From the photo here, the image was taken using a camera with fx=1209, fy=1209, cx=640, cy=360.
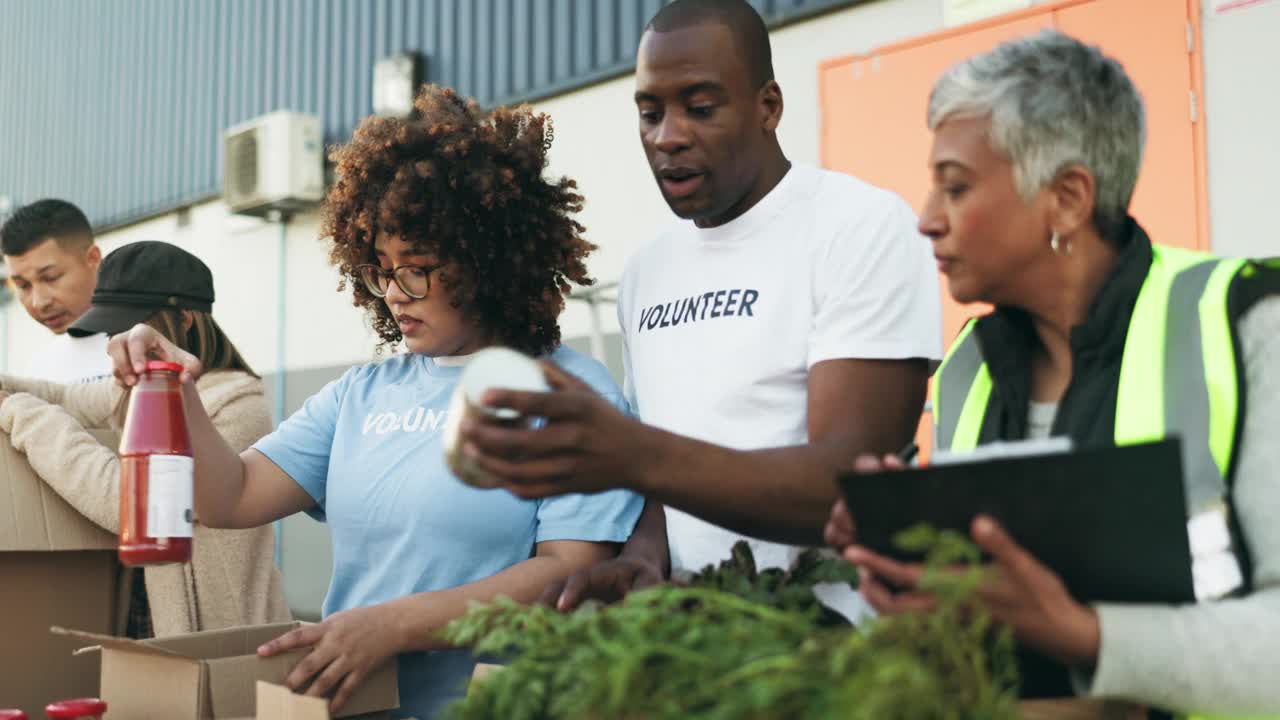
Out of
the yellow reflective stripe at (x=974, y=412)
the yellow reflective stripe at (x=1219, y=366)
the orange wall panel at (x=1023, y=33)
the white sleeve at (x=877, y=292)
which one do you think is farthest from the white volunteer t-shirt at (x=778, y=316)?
the orange wall panel at (x=1023, y=33)

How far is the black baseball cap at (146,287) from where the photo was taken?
9.84ft

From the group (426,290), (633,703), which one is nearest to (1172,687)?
(633,703)

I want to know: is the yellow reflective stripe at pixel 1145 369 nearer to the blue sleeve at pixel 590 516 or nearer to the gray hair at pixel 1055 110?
the gray hair at pixel 1055 110

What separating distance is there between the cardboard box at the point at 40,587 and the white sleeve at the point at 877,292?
1.79m

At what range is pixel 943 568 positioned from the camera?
100 centimetres

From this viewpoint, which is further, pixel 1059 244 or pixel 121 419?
pixel 121 419

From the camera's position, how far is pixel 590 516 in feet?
6.47

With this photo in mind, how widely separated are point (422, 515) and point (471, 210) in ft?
1.98

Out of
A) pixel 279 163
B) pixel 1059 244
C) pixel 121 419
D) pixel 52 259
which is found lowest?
pixel 121 419

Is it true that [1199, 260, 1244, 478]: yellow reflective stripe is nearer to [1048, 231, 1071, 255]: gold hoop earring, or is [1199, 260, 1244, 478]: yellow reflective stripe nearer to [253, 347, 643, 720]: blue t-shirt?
[1048, 231, 1071, 255]: gold hoop earring

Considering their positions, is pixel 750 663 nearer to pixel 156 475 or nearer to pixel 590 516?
pixel 590 516

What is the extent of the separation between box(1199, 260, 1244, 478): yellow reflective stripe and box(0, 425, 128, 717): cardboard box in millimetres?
2319

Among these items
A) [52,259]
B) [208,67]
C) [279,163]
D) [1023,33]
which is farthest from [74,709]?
[208,67]

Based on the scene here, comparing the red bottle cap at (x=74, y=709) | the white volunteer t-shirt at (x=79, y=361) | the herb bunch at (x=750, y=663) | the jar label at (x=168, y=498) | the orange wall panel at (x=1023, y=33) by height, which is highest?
the orange wall panel at (x=1023, y=33)
